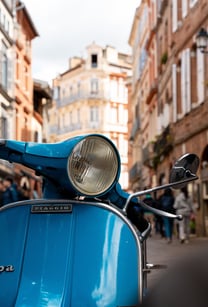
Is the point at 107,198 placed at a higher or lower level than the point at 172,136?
lower

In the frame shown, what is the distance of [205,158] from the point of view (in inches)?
788

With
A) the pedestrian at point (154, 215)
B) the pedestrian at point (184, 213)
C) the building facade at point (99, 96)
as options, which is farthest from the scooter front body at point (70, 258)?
the building facade at point (99, 96)

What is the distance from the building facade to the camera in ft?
258

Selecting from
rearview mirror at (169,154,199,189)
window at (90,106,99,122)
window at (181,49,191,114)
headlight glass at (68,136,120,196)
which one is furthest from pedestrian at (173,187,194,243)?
window at (90,106,99,122)

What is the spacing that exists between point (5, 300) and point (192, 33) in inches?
749

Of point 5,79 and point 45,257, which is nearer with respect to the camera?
point 45,257

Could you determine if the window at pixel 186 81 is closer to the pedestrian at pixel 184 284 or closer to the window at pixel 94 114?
the pedestrian at pixel 184 284

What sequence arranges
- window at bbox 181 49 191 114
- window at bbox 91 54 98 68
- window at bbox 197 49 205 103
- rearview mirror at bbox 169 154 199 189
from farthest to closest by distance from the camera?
window at bbox 91 54 98 68 → window at bbox 181 49 191 114 → window at bbox 197 49 205 103 → rearview mirror at bbox 169 154 199 189

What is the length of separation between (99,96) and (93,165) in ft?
249

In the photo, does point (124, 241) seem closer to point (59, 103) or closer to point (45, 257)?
point (45, 257)

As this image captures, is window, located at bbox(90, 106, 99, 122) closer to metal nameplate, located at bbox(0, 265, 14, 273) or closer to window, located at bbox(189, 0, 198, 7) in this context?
window, located at bbox(189, 0, 198, 7)

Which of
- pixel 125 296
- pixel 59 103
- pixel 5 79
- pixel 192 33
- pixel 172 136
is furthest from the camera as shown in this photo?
pixel 59 103

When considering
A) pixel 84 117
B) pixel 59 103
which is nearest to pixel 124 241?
pixel 84 117

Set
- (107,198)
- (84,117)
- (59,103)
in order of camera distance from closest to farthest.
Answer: (107,198) → (84,117) → (59,103)
